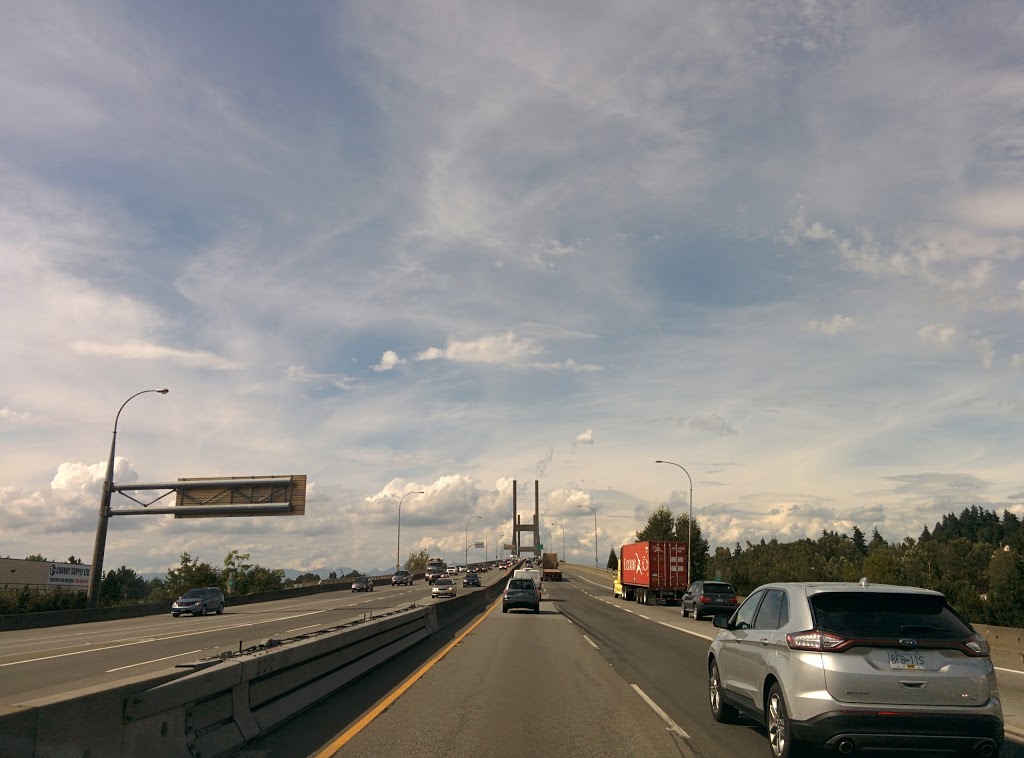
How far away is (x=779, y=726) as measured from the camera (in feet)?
26.0

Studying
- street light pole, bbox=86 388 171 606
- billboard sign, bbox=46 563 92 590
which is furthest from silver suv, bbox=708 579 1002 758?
billboard sign, bbox=46 563 92 590

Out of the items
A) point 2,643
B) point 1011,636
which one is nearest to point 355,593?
point 2,643

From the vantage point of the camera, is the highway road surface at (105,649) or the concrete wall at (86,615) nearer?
the highway road surface at (105,649)

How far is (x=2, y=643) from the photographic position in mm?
25281

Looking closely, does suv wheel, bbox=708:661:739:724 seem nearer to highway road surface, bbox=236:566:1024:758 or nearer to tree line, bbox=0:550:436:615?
highway road surface, bbox=236:566:1024:758

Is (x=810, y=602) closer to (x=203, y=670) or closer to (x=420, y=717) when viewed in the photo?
(x=420, y=717)

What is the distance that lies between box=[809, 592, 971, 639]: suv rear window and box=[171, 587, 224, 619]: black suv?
38993 millimetres

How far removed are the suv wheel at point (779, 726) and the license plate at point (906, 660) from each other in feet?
3.60

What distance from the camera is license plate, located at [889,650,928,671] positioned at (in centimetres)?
721

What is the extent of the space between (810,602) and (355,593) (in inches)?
2529

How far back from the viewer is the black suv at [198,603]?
4041 cm

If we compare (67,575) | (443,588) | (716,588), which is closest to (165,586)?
(67,575)

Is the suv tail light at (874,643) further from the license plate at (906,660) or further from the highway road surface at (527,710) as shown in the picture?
the highway road surface at (527,710)

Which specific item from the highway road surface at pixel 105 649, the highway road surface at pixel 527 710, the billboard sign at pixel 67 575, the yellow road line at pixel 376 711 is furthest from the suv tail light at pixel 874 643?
the billboard sign at pixel 67 575
